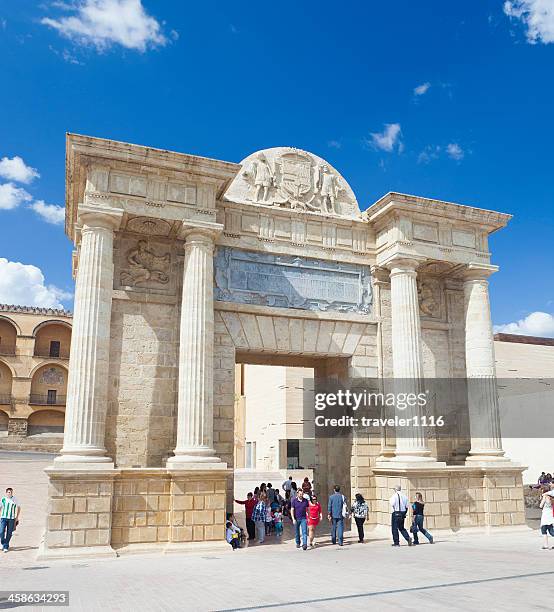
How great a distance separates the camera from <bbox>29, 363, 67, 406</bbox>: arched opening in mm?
49438

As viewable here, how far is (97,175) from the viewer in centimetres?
1318

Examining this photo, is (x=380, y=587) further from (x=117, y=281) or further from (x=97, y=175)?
(x=97, y=175)

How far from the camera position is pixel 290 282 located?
15.4 meters

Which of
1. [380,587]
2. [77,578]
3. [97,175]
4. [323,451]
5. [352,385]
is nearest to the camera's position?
[380,587]

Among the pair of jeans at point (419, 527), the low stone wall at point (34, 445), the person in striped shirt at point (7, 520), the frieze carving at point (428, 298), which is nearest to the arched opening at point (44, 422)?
the low stone wall at point (34, 445)

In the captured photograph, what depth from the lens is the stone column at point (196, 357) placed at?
12531mm

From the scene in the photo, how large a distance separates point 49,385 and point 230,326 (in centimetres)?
4055

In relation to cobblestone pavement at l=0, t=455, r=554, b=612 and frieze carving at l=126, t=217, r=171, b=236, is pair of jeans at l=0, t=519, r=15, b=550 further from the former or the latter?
frieze carving at l=126, t=217, r=171, b=236

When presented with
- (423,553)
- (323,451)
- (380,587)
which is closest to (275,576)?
(380,587)

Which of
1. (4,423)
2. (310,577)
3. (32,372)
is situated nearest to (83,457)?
(310,577)

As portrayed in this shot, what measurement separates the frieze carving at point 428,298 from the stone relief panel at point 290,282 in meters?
1.64

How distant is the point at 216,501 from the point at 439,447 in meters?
6.84

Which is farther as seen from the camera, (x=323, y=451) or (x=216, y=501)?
(x=323, y=451)

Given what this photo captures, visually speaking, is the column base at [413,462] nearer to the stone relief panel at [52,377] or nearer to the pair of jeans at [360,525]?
the pair of jeans at [360,525]
